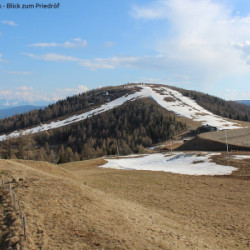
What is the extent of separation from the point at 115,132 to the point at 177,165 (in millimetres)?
108739

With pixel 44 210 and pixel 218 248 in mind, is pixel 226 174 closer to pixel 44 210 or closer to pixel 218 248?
pixel 218 248

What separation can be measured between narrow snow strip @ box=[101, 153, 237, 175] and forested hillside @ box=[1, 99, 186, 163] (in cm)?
4389

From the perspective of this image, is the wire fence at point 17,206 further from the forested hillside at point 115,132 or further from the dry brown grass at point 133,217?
the forested hillside at point 115,132

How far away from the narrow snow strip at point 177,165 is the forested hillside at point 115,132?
43.9m

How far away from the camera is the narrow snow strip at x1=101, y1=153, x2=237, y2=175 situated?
3780 centimetres

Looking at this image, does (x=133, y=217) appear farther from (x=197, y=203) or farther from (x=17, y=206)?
(x=197, y=203)

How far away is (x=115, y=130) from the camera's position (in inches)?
6053

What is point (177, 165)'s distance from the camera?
45.3 metres

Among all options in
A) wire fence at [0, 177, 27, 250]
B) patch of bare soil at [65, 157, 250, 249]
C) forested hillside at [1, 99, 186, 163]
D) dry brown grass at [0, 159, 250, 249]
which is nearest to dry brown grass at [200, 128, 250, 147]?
patch of bare soil at [65, 157, 250, 249]

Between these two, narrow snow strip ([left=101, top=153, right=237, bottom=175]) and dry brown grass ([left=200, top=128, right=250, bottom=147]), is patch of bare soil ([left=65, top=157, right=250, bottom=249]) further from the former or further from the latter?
dry brown grass ([left=200, top=128, right=250, bottom=147])

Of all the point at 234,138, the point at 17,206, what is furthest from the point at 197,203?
the point at 234,138

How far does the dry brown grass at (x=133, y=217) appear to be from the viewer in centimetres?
1136

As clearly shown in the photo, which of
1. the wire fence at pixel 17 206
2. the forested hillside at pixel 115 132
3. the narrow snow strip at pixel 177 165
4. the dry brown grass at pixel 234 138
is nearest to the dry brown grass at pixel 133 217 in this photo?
the wire fence at pixel 17 206

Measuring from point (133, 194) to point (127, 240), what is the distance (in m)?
14.1
